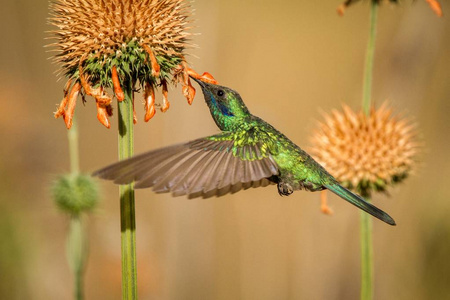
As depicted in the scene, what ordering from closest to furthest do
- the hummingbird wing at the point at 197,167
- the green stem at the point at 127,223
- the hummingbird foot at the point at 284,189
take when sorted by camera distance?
the hummingbird wing at the point at 197,167 → the green stem at the point at 127,223 → the hummingbird foot at the point at 284,189

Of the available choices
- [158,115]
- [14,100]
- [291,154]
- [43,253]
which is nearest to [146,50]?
[291,154]

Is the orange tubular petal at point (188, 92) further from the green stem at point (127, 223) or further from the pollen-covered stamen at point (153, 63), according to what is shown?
the green stem at point (127, 223)

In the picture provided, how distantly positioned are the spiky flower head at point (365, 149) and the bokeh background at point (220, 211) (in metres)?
0.14

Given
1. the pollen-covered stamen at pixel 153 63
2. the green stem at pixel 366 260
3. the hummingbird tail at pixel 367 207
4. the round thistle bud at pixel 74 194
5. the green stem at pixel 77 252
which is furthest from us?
the round thistle bud at pixel 74 194

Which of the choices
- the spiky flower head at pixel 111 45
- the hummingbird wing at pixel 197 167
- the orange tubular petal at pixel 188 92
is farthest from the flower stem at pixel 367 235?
the spiky flower head at pixel 111 45

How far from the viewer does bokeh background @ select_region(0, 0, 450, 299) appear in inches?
142

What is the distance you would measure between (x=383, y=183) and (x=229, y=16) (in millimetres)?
4725

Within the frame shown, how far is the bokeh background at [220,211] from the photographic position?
3600 mm

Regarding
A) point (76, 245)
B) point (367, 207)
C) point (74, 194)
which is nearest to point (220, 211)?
point (74, 194)

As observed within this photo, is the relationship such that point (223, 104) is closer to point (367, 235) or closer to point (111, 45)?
point (111, 45)

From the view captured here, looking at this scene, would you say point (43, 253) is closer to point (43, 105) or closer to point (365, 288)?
point (365, 288)

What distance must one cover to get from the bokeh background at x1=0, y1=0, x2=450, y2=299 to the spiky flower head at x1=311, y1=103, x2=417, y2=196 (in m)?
0.14

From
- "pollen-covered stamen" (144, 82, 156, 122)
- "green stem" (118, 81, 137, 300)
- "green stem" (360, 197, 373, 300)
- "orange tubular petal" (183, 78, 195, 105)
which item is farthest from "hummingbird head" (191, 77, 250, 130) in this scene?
"green stem" (360, 197, 373, 300)

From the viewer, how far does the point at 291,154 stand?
7.66ft
